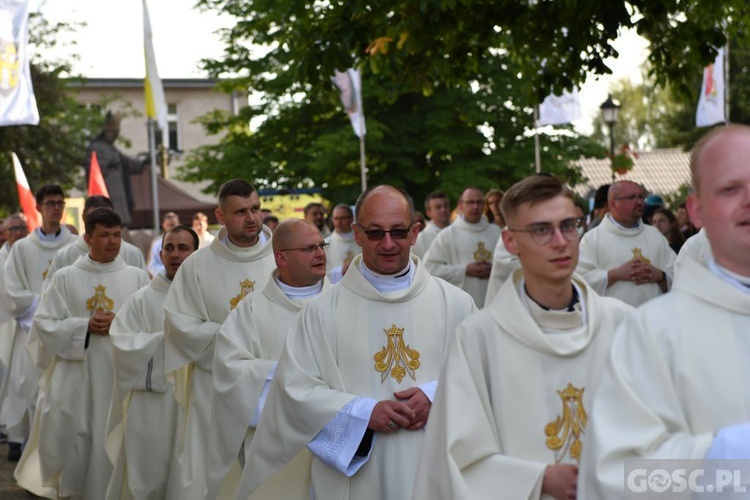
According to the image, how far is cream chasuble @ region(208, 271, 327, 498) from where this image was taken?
6785 millimetres

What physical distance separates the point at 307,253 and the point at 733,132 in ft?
12.1

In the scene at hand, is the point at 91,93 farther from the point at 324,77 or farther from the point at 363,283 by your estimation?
the point at 363,283

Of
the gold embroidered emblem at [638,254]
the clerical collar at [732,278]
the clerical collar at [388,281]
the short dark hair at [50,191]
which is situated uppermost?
the short dark hair at [50,191]

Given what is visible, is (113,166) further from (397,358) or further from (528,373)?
(528,373)

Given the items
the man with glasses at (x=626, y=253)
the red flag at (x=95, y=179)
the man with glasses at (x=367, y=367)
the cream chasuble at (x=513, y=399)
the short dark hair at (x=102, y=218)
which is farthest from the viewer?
the red flag at (x=95, y=179)

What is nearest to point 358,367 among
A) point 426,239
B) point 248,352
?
point 248,352

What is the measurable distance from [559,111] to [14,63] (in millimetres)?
12145

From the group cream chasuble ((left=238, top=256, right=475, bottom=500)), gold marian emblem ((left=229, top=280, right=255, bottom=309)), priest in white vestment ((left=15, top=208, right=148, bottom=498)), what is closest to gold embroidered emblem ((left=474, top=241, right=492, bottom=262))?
priest in white vestment ((left=15, top=208, right=148, bottom=498))

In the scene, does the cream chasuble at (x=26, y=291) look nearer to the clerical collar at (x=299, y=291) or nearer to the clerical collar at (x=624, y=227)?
the clerical collar at (x=624, y=227)

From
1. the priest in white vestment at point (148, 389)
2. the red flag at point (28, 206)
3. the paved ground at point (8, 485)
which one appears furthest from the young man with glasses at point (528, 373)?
the red flag at point (28, 206)

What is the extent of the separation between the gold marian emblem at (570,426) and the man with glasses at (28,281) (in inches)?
325

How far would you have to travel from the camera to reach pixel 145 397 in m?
9.05

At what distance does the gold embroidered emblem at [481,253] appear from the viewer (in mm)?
12977

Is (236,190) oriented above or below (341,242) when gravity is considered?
above
